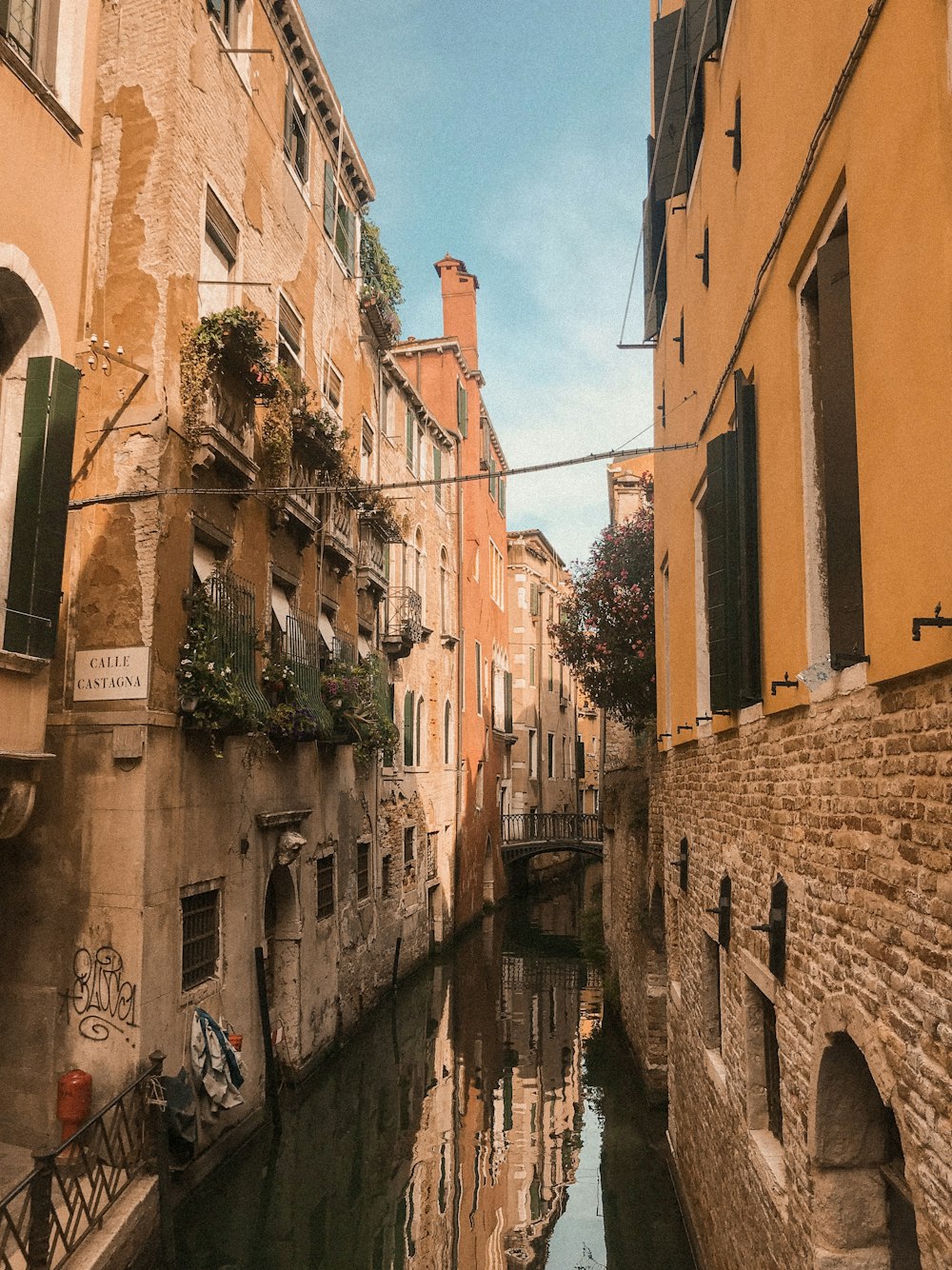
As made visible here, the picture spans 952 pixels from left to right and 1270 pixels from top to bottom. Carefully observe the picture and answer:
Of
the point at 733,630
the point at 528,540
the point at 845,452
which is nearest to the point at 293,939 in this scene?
the point at 733,630

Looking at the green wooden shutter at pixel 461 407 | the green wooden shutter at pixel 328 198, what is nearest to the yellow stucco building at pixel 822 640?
the green wooden shutter at pixel 328 198

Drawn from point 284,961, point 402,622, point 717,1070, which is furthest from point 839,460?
point 402,622

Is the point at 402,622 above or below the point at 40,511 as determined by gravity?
above

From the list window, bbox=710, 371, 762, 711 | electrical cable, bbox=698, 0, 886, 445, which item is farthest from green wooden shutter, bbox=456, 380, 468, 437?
window, bbox=710, 371, 762, 711

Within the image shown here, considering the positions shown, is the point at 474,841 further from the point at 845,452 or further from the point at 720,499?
the point at 845,452

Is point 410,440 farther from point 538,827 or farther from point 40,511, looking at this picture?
point 538,827

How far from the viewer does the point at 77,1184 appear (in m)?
6.83

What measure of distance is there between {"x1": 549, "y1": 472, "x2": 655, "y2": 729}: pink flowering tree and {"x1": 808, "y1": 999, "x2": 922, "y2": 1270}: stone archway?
11138 millimetres

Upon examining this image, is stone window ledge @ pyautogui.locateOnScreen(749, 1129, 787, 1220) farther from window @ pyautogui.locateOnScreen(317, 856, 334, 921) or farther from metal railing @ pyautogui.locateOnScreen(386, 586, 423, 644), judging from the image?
metal railing @ pyautogui.locateOnScreen(386, 586, 423, 644)

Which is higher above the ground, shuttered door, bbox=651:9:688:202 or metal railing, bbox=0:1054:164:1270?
shuttered door, bbox=651:9:688:202

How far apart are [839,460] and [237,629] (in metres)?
7.09

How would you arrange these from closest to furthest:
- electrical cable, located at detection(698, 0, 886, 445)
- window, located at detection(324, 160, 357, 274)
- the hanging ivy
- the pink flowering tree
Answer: electrical cable, located at detection(698, 0, 886, 445), the hanging ivy, window, located at detection(324, 160, 357, 274), the pink flowering tree

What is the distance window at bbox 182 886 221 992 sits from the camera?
379 inches

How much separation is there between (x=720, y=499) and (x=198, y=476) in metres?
5.53
